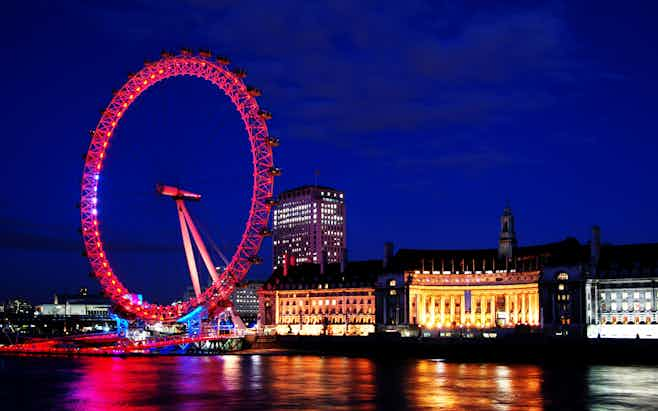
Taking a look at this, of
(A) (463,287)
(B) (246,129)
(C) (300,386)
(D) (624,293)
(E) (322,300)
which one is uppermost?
(B) (246,129)

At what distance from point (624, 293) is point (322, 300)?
62.4 m

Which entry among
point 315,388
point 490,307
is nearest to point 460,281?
point 490,307

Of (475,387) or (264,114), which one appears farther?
(264,114)

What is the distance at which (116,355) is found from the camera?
114250 mm

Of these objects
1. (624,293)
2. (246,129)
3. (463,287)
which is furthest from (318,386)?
(463,287)

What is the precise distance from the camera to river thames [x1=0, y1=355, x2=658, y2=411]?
185 feet

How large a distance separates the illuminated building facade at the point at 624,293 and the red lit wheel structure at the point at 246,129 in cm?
6235

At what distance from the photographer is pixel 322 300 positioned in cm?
17950

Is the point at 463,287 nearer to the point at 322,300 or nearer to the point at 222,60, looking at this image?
the point at 322,300

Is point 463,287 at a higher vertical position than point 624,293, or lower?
higher

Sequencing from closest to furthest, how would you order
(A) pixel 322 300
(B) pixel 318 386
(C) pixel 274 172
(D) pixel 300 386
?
(B) pixel 318 386
(D) pixel 300 386
(C) pixel 274 172
(A) pixel 322 300

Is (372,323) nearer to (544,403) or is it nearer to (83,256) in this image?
(83,256)

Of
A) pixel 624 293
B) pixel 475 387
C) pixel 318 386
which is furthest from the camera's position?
pixel 624 293

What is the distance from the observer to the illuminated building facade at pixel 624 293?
136 m
